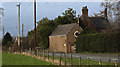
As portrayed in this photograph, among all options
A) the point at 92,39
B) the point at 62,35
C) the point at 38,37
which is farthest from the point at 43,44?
the point at 92,39

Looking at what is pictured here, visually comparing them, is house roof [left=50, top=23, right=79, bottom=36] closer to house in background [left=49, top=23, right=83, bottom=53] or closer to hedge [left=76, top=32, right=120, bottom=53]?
house in background [left=49, top=23, right=83, bottom=53]

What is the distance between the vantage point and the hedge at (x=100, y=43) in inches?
1394

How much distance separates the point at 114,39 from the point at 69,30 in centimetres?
1753

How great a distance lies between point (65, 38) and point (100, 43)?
14.4 m

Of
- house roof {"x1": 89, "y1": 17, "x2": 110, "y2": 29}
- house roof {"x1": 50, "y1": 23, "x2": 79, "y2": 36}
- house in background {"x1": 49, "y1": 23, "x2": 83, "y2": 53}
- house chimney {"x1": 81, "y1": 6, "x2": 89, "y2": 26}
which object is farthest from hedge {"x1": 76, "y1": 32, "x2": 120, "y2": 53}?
house roof {"x1": 89, "y1": 17, "x2": 110, "y2": 29}

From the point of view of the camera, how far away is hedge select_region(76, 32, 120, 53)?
3541 centimetres

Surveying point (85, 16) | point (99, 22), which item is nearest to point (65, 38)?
point (85, 16)

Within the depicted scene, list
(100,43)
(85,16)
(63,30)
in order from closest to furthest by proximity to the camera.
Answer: (100,43) → (63,30) → (85,16)

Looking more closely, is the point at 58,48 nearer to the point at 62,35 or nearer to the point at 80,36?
the point at 62,35

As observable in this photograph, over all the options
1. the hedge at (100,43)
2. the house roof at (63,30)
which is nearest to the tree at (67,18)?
the house roof at (63,30)

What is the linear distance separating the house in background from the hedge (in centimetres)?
675

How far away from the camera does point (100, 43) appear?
3781cm

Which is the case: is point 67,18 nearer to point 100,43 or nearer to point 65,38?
point 65,38

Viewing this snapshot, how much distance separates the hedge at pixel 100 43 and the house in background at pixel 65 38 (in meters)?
6.75
